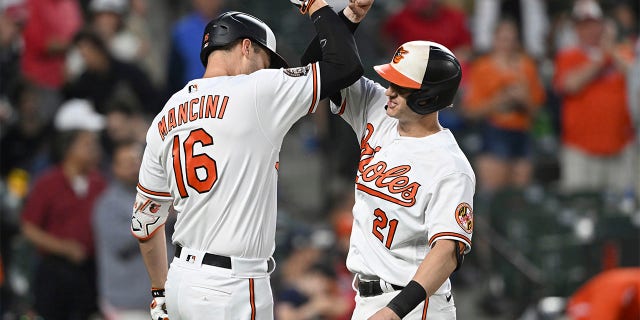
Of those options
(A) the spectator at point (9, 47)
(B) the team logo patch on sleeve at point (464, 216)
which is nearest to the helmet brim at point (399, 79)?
(B) the team logo patch on sleeve at point (464, 216)

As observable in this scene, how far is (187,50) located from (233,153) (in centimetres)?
459

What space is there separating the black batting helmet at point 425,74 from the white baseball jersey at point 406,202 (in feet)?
0.55

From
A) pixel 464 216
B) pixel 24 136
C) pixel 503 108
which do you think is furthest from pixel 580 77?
pixel 464 216

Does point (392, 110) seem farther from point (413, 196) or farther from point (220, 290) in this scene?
point (220, 290)

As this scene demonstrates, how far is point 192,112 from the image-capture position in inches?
181

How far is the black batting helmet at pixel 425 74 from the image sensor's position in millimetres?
4488

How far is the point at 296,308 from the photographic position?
757cm

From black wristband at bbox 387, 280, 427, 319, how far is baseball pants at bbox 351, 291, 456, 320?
0.83 ft

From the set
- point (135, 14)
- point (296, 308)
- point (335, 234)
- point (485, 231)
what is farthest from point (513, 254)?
point (135, 14)

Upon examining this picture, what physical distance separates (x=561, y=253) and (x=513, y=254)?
0.38 metres

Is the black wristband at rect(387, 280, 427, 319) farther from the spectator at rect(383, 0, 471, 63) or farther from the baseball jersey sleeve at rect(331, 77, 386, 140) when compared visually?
the spectator at rect(383, 0, 471, 63)

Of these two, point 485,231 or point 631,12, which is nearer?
point 485,231

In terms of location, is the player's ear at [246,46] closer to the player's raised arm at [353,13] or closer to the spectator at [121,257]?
the player's raised arm at [353,13]

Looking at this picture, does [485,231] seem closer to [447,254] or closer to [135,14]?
[135,14]
